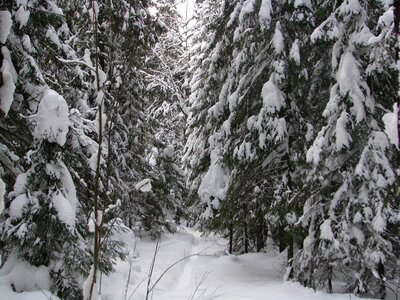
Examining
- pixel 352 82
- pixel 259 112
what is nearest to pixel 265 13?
pixel 259 112

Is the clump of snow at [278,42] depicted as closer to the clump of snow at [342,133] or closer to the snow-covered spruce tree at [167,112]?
the clump of snow at [342,133]

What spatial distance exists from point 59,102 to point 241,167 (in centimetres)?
544

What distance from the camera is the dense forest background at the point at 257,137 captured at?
5.67 meters

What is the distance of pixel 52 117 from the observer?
17.6 ft

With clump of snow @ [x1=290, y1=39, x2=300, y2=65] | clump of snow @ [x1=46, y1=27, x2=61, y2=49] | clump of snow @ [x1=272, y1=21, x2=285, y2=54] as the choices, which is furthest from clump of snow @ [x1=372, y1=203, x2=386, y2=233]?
clump of snow @ [x1=46, y1=27, x2=61, y2=49]

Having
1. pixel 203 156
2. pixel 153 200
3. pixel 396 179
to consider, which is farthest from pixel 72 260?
pixel 153 200

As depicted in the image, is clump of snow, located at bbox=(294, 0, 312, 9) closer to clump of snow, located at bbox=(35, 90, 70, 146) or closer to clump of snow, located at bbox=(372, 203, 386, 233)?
clump of snow, located at bbox=(372, 203, 386, 233)

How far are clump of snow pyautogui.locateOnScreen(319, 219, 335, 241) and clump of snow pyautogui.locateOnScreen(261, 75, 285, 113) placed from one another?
2.76 m

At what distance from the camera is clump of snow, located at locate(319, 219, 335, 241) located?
23.6ft

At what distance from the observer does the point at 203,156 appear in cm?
1264

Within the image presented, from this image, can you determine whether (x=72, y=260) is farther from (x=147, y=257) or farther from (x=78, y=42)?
(x=147, y=257)

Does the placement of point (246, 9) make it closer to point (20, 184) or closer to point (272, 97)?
point (272, 97)

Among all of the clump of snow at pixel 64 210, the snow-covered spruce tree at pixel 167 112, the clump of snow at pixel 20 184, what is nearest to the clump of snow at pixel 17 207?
the clump of snow at pixel 20 184

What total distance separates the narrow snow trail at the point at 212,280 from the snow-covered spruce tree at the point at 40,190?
1.27 meters
